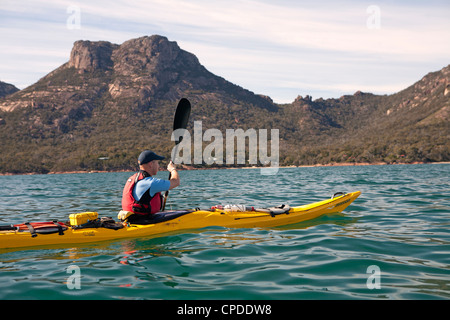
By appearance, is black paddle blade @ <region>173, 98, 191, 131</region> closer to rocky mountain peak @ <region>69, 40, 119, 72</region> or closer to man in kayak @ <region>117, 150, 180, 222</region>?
man in kayak @ <region>117, 150, 180, 222</region>

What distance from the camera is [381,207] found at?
10930 millimetres

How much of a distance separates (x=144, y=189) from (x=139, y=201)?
377 millimetres

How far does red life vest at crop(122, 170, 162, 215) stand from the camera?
23.2 feet

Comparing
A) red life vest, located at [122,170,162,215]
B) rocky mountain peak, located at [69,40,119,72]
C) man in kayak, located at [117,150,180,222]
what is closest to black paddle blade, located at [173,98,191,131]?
man in kayak, located at [117,150,180,222]

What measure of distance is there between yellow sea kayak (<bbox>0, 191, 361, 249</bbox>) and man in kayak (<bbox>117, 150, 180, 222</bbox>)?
24 cm

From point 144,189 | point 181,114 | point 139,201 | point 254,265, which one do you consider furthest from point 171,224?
point 181,114

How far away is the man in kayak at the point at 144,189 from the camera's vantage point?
696 centimetres

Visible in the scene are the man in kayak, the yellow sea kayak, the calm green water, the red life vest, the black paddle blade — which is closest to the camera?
the calm green water

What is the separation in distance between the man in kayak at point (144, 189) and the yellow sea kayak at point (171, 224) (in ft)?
0.80

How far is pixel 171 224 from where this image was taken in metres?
7.68

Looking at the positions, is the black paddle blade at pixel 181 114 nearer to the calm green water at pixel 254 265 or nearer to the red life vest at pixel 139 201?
the red life vest at pixel 139 201

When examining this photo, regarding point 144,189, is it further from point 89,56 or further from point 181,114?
point 89,56

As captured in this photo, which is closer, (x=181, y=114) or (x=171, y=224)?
(x=171, y=224)
